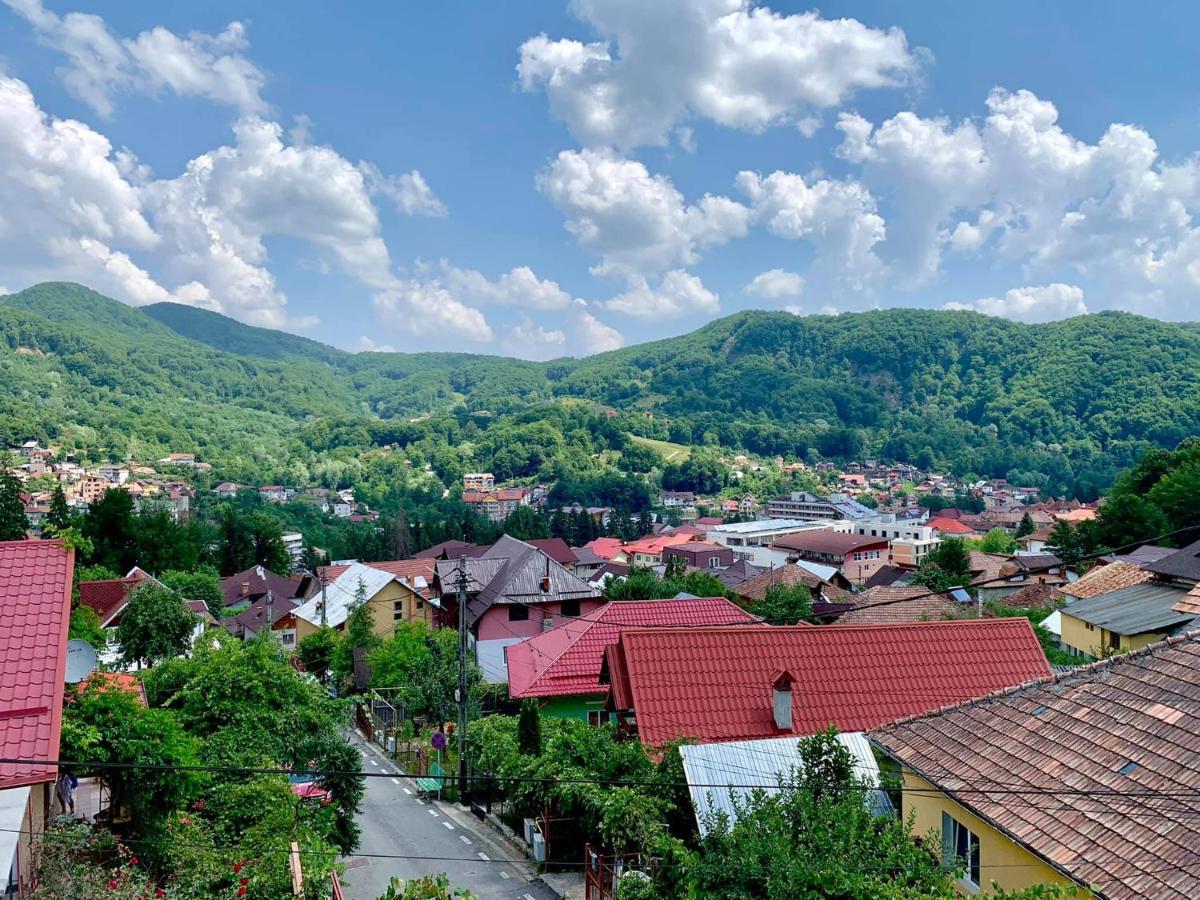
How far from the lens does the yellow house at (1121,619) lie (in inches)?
1098

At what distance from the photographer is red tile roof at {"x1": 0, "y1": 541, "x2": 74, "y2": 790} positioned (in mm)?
7551

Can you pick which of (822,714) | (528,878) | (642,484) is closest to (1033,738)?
(822,714)

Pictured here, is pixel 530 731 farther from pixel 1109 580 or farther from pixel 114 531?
pixel 114 531

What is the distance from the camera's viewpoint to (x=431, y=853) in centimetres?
1656

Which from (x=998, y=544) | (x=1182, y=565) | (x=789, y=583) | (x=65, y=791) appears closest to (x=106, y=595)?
(x=65, y=791)

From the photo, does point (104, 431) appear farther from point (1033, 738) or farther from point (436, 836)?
point (1033, 738)

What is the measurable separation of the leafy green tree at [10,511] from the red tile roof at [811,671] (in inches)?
1537

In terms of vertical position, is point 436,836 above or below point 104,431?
below

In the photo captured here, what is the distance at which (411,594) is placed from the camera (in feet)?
148

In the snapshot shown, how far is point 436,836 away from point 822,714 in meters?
8.74

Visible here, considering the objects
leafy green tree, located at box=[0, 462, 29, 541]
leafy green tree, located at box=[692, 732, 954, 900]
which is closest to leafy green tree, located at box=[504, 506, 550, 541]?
leafy green tree, located at box=[0, 462, 29, 541]

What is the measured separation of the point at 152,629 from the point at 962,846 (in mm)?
25654

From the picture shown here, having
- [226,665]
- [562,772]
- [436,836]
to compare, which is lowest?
[436,836]

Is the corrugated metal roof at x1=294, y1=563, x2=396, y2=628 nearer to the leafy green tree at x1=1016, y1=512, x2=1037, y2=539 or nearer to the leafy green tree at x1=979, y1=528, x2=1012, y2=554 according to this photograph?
the leafy green tree at x1=979, y1=528, x2=1012, y2=554
